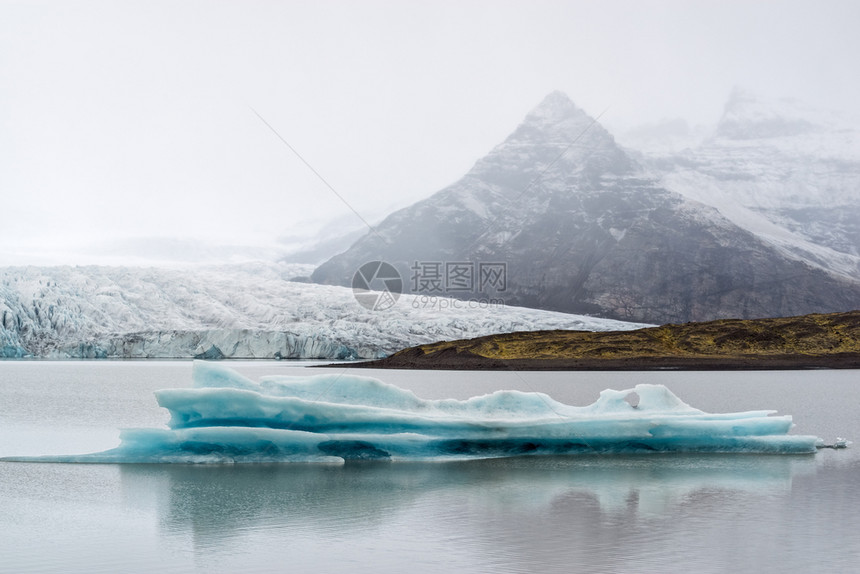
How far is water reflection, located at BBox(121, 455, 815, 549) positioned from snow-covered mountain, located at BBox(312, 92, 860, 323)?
298 ft

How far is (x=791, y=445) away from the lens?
12.9m

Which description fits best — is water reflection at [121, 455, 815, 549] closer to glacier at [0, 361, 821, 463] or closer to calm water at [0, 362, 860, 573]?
calm water at [0, 362, 860, 573]

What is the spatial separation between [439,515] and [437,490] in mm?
1322

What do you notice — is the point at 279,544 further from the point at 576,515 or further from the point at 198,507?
the point at 576,515

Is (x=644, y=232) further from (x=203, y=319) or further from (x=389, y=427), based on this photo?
(x=389, y=427)

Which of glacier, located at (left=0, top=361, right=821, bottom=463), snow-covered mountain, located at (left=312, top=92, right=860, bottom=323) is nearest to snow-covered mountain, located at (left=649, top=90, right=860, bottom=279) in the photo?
snow-covered mountain, located at (left=312, top=92, right=860, bottom=323)

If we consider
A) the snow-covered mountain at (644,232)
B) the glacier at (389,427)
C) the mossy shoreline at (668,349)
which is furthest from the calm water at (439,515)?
the snow-covered mountain at (644,232)

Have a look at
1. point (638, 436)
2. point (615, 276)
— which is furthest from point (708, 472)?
point (615, 276)

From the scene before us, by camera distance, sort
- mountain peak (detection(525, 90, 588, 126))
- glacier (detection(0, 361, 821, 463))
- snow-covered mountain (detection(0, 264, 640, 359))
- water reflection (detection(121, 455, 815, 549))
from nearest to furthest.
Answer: water reflection (detection(121, 455, 815, 549)) → glacier (detection(0, 361, 821, 463)) → snow-covered mountain (detection(0, 264, 640, 359)) → mountain peak (detection(525, 90, 588, 126))

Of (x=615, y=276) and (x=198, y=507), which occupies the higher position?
(x=615, y=276)

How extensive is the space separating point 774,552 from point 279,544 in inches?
166

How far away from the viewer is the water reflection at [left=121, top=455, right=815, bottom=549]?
8.27m

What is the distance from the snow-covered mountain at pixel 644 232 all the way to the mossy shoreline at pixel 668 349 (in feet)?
175

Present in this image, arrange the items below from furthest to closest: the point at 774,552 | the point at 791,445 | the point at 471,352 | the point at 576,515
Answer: the point at 471,352, the point at 791,445, the point at 576,515, the point at 774,552
